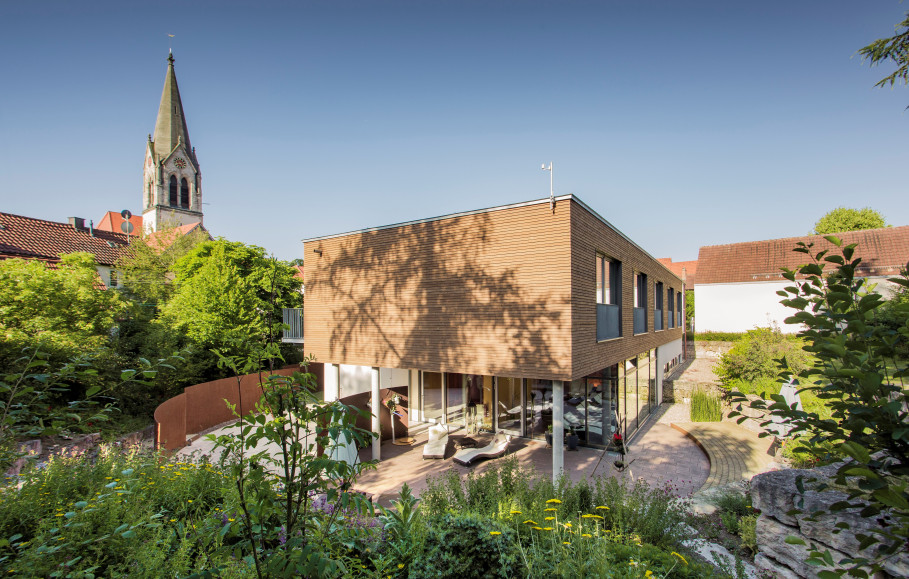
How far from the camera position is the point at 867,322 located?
1641 millimetres

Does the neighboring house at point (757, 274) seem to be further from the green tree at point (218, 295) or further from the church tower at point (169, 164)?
the church tower at point (169, 164)

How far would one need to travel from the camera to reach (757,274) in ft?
85.3

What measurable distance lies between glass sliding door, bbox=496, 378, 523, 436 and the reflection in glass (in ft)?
6.96

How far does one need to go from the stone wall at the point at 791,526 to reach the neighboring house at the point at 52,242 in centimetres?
2355

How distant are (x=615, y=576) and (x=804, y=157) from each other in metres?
15.9

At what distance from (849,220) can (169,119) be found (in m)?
69.9

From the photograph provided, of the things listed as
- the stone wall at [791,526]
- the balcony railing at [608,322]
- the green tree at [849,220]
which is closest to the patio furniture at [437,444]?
the balcony railing at [608,322]

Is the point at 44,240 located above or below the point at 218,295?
above

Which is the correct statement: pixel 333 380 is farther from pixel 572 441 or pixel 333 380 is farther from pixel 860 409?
pixel 860 409

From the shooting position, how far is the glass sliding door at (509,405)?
12.3 meters

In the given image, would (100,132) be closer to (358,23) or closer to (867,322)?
(358,23)

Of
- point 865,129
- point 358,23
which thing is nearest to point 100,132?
point 358,23

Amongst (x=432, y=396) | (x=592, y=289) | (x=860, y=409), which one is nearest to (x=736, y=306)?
(x=432, y=396)

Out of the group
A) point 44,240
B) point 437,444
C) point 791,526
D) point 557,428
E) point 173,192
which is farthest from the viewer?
point 173,192
